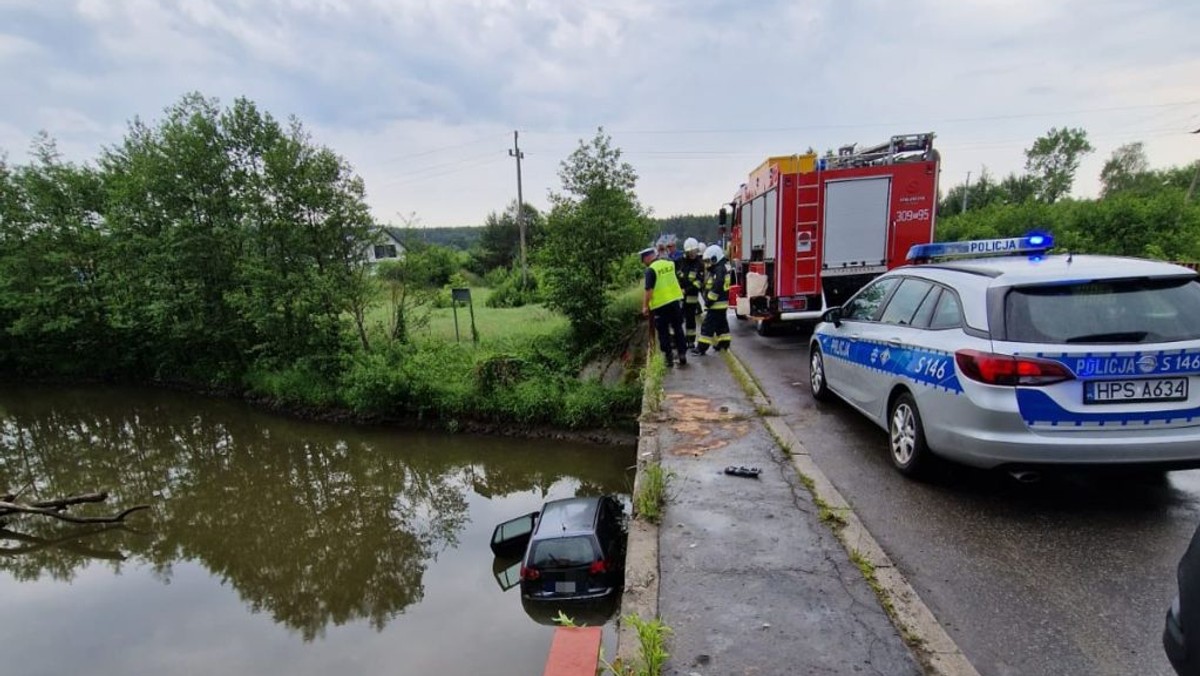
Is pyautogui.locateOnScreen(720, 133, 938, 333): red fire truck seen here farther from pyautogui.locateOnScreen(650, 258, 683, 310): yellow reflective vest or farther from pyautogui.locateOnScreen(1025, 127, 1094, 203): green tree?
pyautogui.locateOnScreen(1025, 127, 1094, 203): green tree

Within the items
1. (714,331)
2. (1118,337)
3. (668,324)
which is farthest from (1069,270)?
(714,331)

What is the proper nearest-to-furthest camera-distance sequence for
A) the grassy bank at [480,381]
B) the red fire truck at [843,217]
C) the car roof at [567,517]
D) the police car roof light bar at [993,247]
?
the police car roof light bar at [993,247] → the car roof at [567,517] → the red fire truck at [843,217] → the grassy bank at [480,381]

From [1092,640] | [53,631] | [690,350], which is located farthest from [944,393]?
[53,631]

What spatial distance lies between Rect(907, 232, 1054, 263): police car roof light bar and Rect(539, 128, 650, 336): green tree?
8.58 meters

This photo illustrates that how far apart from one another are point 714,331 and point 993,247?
3872 mm

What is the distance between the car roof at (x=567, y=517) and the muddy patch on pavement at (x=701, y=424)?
188 cm

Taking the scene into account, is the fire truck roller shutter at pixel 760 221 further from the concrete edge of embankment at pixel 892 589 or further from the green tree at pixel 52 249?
the green tree at pixel 52 249

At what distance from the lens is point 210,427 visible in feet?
51.1

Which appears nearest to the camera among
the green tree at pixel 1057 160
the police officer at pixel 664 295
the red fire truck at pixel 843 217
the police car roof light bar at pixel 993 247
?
the police car roof light bar at pixel 993 247

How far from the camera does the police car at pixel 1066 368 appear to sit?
10.2 feet

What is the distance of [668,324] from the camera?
802 centimetres

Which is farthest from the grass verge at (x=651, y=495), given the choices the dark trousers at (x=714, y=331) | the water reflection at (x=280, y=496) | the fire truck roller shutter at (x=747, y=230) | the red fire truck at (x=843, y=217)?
the fire truck roller shutter at (x=747, y=230)

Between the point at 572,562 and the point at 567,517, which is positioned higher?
the point at 567,517

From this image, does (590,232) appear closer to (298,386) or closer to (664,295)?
(664,295)
